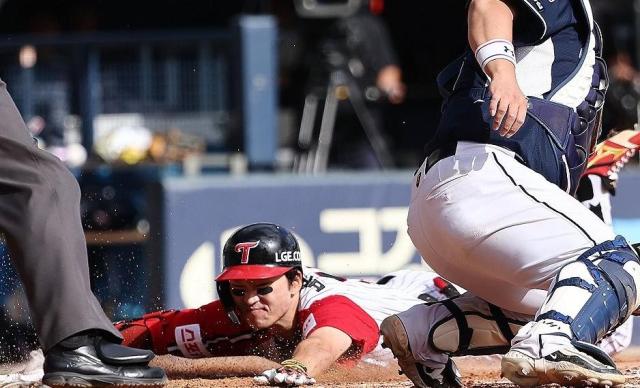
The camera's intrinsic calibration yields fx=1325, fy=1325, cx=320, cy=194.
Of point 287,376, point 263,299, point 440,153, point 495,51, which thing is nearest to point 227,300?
point 263,299

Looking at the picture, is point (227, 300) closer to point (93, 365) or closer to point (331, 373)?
point (331, 373)

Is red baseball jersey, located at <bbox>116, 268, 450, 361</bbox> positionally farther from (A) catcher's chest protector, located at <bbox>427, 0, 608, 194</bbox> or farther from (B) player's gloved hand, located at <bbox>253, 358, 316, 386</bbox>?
(A) catcher's chest protector, located at <bbox>427, 0, 608, 194</bbox>

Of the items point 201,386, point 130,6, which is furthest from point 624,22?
point 201,386

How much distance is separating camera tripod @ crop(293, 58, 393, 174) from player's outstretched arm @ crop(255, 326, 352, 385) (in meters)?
5.84

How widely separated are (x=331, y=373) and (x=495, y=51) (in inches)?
83.7

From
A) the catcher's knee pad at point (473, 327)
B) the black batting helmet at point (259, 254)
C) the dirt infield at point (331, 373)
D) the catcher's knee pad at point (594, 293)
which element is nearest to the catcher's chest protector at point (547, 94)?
the catcher's knee pad at point (594, 293)

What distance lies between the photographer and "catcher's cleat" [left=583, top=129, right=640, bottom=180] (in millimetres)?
6055

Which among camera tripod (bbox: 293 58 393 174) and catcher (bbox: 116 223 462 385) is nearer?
catcher (bbox: 116 223 462 385)

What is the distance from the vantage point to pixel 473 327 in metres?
4.50

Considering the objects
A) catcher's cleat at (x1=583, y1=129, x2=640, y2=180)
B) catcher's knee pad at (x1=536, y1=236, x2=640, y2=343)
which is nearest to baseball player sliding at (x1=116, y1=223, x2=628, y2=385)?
catcher's cleat at (x1=583, y1=129, x2=640, y2=180)

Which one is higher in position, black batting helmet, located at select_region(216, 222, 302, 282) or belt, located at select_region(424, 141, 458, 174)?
belt, located at select_region(424, 141, 458, 174)

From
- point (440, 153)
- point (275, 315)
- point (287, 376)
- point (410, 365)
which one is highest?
point (440, 153)

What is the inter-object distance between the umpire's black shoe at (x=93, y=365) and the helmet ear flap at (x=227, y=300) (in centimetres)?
184

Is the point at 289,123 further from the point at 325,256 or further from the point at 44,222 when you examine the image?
the point at 44,222
